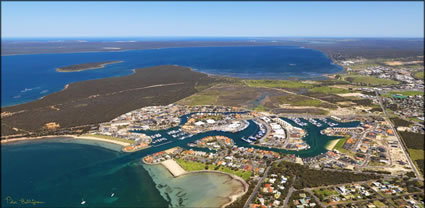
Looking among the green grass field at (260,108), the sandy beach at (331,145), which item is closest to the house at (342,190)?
the sandy beach at (331,145)

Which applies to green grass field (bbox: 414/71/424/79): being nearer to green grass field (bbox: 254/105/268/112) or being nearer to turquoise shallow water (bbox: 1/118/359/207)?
green grass field (bbox: 254/105/268/112)

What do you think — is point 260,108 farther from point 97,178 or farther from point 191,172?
point 97,178

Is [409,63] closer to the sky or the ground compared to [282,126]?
closer to the sky

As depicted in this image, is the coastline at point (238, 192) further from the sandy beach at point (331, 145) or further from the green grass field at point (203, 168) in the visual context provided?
the sandy beach at point (331, 145)

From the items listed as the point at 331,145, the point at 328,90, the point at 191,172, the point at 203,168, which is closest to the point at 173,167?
the point at 191,172

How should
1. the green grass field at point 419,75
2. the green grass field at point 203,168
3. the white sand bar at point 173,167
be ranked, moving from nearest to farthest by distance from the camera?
the green grass field at point 203,168
the white sand bar at point 173,167
the green grass field at point 419,75

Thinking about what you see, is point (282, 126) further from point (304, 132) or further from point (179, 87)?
point (179, 87)

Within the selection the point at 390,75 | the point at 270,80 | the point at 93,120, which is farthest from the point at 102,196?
the point at 390,75
